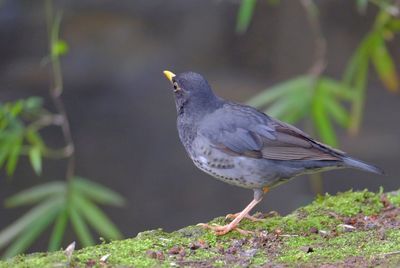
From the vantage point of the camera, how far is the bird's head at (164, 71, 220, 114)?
13.3 feet

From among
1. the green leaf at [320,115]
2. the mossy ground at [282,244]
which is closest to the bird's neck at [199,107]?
the mossy ground at [282,244]

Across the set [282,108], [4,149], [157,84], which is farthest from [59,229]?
[157,84]

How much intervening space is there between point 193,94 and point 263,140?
46 centimetres

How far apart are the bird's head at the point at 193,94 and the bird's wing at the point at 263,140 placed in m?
0.16

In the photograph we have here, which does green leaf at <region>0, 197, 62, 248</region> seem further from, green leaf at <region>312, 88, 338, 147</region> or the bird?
green leaf at <region>312, 88, 338, 147</region>

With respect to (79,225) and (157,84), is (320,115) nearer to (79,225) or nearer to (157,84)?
(79,225)

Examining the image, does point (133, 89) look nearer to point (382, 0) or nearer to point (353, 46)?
point (353, 46)

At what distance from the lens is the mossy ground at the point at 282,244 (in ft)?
10.1

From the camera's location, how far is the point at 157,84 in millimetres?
6668

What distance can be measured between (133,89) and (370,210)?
10.5ft

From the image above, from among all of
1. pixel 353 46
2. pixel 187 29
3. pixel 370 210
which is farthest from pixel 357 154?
pixel 370 210

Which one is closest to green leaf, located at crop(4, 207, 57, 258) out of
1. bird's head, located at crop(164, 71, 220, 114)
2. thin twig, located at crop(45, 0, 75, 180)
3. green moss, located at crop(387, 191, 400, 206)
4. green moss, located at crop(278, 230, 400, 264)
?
thin twig, located at crop(45, 0, 75, 180)

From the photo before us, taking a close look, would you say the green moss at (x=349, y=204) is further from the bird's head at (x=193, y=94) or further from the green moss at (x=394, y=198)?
the bird's head at (x=193, y=94)

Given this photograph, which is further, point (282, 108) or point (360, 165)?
point (282, 108)
